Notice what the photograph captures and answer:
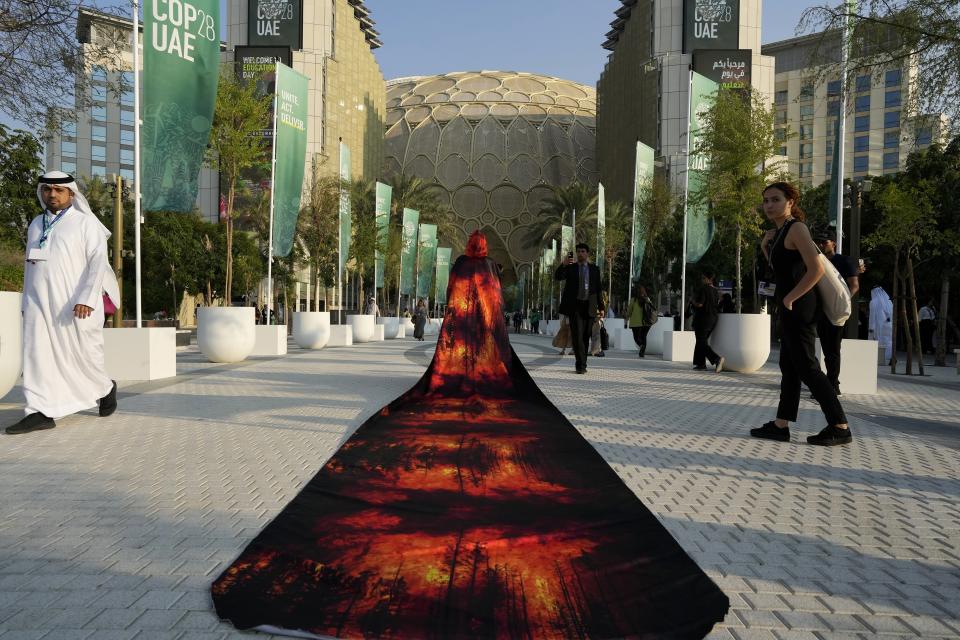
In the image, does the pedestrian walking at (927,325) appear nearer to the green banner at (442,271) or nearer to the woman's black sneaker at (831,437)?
the woman's black sneaker at (831,437)

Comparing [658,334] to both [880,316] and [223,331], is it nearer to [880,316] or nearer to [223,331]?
[880,316]

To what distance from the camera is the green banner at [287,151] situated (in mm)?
15047

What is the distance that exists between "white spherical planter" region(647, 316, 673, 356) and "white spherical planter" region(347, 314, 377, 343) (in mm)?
10330

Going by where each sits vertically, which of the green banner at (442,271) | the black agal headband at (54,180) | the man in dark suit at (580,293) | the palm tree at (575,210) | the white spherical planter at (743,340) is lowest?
the white spherical planter at (743,340)

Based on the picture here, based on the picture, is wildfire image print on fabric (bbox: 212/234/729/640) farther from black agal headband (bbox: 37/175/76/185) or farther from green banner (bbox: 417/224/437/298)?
green banner (bbox: 417/224/437/298)

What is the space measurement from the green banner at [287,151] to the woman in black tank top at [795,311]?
1127 cm

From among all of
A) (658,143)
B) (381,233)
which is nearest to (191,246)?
(381,233)

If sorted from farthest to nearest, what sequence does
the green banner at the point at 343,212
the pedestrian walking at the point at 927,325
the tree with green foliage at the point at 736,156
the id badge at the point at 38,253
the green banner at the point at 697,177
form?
the pedestrian walking at the point at 927,325 < the green banner at the point at 343,212 < the green banner at the point at 697,177 < the tree with green foliage at the point at 736,156 < the id badge at the point at 38,253

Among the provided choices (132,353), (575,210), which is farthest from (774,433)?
(575,210)

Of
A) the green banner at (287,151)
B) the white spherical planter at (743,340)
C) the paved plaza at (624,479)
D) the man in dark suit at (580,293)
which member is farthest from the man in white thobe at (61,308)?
the white spherical planter at (743,340)

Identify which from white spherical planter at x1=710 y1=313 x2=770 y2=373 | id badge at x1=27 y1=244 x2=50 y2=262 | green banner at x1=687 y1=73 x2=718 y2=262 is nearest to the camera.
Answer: id badge at x1=27 y1=244 x2=50 y2=262

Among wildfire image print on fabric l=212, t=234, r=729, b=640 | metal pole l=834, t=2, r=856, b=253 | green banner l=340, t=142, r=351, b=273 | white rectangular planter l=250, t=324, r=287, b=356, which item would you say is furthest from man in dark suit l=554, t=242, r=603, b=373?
green banner l=340, t=142, r=351, b=273

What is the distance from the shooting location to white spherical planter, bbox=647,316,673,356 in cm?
1942

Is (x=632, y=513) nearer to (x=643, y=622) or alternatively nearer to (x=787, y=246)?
(x=643, y=622)
